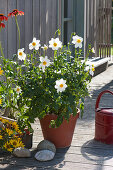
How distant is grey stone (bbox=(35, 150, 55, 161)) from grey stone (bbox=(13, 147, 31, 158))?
89 mm

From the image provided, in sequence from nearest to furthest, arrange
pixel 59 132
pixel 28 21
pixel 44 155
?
1. pixel 44 155
2. pixel 59 132
3. pixel 28 21

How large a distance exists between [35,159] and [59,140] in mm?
403

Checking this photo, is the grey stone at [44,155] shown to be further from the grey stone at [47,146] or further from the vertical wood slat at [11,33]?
the vertical wood slat at [11,33]

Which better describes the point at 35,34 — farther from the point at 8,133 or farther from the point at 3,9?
the point at 8,133

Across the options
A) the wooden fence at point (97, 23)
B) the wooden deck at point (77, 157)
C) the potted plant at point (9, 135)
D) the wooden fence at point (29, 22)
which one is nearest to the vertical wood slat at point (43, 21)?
the wooden fence at point (29, 22)

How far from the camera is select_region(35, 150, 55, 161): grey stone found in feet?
12.7

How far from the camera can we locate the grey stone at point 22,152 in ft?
12.9

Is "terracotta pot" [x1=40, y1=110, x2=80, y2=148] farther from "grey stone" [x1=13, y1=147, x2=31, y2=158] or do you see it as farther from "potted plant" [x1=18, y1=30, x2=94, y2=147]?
"grey stone" [x1=13, y1=147, x2=31, y2=158]

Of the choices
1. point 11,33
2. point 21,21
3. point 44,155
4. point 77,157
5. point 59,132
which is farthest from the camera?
point 21,21

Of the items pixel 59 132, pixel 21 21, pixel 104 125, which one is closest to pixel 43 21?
pixel 21 21

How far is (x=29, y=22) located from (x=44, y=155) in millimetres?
3005

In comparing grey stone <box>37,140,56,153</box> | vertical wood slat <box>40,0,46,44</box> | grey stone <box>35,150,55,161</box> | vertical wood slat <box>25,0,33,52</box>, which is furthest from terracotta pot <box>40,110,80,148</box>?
vertical wood slat <box>40,0,46,44</box>

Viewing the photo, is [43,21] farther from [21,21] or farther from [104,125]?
[104,125]

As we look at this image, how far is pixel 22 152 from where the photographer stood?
392 centimetres
